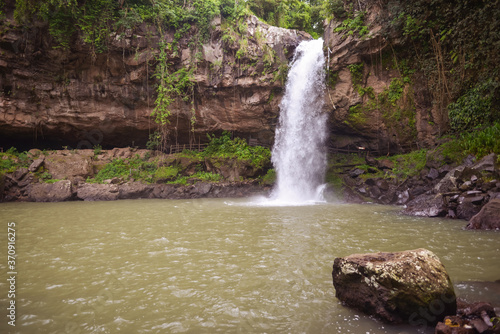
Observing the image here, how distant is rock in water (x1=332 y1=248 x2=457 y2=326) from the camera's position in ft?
7.77

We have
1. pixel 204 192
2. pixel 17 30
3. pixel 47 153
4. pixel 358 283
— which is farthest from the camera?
pixel 47 153

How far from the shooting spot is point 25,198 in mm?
13031

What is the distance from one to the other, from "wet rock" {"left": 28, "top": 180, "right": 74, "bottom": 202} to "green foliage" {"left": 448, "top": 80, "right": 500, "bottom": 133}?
18.8 m

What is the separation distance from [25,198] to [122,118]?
7.67 m

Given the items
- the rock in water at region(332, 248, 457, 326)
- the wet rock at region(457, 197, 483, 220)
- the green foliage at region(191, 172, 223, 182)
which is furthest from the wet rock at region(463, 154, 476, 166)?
the green foliage at region(191, 172, 223, 182)

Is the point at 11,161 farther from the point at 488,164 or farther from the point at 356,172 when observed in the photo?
the point at 488,164

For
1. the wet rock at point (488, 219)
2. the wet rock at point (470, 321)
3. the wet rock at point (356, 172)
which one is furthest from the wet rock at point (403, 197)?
the wet rock at point (470, 321)

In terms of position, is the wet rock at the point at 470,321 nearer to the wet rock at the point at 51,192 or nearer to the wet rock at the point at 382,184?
the wet rock at the point at 382,184

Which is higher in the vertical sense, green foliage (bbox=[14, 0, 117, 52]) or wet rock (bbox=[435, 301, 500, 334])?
green foliage (bbox=[14, 0, 117, 52])

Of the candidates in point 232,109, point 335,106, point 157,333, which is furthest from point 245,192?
point 157,333

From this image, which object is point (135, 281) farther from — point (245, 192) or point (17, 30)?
point (17, 30)

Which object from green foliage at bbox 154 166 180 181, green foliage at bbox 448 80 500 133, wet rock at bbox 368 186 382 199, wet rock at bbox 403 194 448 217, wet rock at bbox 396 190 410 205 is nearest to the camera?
wet rock at bbox 403 194 448 217

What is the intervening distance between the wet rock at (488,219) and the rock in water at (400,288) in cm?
459

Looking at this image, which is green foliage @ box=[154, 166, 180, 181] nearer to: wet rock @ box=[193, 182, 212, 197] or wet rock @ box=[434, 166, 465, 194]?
wet rock @ box=[193, 182, 212, 197]
